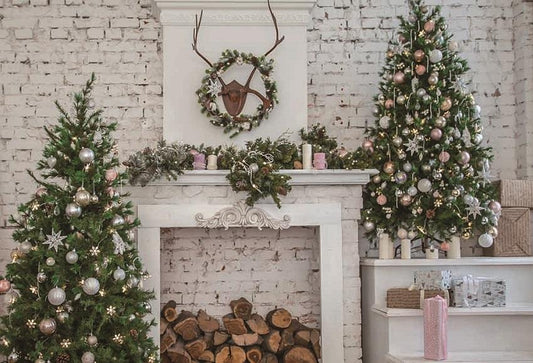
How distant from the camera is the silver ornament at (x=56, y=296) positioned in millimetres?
4191

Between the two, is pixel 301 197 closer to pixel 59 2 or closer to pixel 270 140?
pixel 270 140

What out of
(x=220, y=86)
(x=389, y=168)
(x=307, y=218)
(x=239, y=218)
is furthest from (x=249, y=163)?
(x=389, y=168)

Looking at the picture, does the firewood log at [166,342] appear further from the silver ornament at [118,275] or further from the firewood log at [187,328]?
the silver ornament at [118,275]

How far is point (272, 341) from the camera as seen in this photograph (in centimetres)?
533

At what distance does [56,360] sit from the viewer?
4258mm

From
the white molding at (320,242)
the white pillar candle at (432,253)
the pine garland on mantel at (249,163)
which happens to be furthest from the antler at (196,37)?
the white pillar candle at (432,253)

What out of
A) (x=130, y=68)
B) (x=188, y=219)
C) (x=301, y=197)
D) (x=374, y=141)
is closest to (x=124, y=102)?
(x=130, y=68)

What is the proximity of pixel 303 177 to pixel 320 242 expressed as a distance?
1.71ft

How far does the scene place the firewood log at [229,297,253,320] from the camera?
217 inches

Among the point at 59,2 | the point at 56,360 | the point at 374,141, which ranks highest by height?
the point at 59,2

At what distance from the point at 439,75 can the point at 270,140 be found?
1410 mm

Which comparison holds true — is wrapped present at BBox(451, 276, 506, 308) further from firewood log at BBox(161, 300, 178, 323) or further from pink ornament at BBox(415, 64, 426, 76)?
firewood log at BBox(161, 300, 178, 323)

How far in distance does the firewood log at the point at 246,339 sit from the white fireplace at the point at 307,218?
0.51m

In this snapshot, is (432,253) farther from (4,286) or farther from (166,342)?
(4,286)
